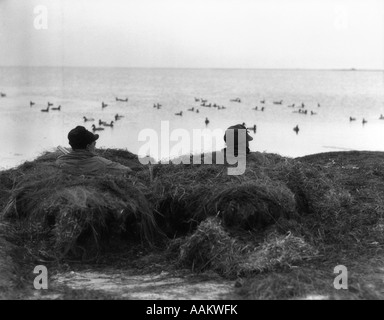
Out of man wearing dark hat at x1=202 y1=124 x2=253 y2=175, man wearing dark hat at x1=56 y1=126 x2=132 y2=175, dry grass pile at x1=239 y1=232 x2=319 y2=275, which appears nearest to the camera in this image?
dry grass pile at x1=239 y1=232 x2=319 y2=275

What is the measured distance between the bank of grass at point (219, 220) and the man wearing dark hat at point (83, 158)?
0.81 feet

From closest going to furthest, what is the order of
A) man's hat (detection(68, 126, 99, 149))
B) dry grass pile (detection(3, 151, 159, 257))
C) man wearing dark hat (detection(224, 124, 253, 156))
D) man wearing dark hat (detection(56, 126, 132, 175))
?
1. dry grass pile (detection(3, 151, 159, 257))
2. man wearing dark hat (detection(56, 126, 132, 175))
3. man's hat (detection(68, 126, 99, 149))
4. man wearing dark hat (detection(224, 124, 253, 156))

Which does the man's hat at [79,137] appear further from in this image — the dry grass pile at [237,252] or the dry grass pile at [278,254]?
the dry grass pile at [278,254]

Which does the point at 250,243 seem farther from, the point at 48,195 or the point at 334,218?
the point at 48,195

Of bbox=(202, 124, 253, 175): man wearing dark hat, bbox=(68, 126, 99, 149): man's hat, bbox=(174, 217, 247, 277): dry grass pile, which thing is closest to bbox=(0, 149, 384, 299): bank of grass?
bbox=(174, 217, 247, 277): dry grass pile

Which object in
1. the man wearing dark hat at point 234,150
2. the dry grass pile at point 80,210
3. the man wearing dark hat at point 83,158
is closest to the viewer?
the dry grass pile at point 80,210

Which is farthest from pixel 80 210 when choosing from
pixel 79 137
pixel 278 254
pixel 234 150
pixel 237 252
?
pixel 234 150

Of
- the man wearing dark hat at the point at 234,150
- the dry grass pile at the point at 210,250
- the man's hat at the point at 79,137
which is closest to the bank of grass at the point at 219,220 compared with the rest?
the dry grass pile at the point at 210,250

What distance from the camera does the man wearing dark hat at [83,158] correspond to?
794cm

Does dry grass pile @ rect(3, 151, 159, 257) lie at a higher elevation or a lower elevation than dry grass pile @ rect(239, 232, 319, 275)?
higher

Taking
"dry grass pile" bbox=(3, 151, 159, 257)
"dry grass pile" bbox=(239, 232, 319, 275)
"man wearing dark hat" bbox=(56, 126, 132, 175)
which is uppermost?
"man wearing dark hat" bbox=(56, 126, 132, 175)

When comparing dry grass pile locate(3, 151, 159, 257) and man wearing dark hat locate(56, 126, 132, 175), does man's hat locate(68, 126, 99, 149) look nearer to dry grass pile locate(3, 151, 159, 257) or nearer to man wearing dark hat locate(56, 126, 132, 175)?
man wearing dark hat locate(56, 126, 132, 175)

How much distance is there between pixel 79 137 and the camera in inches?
319

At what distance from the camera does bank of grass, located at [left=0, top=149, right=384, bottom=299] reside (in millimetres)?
6047
